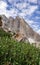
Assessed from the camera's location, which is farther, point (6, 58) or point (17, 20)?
point (17, 20)

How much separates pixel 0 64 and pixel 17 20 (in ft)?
222

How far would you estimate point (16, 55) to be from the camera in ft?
32.5

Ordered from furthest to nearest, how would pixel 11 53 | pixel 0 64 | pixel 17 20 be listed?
1. pixel 17 20
2. pixel 11 53
3. pixel 0 64

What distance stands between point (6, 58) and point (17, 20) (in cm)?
6746

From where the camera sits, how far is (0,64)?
9.23m

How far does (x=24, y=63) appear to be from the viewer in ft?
32.1

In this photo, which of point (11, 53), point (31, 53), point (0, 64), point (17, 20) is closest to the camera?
point (0, 64)

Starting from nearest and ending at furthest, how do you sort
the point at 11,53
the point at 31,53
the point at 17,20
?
the point at 11,53, the point at 31,53, the point at 17,20

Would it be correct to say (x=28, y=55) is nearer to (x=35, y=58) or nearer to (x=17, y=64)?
(x=35, y=58)

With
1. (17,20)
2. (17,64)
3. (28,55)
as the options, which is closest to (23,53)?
(28,55)

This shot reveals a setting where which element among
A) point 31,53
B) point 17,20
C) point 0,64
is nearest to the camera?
point 0,64

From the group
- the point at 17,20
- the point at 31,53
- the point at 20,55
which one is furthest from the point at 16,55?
the point at 17,20

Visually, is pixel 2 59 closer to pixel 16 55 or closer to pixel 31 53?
pixel 16 55

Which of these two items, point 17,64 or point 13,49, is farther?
point 13,49
